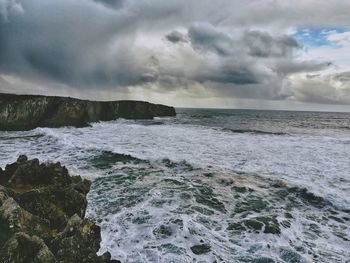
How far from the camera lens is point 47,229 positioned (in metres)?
8.23

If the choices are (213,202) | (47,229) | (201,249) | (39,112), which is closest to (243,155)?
(213,202)

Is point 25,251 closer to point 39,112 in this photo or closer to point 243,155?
point 243,155

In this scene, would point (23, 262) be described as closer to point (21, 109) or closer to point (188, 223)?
point (188, 223)

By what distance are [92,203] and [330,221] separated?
372 inches

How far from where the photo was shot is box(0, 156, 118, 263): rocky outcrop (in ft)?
21.2

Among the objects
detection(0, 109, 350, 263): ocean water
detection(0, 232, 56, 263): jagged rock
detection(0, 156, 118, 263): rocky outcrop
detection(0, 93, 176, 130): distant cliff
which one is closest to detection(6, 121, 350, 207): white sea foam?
detection(0, 109, 350, 263): ocean water

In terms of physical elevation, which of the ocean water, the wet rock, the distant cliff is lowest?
the wet rock

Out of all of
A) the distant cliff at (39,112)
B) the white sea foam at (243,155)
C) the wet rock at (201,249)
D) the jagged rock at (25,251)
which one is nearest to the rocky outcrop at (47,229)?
the jagged rock at (25,251)

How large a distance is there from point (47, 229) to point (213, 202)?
7.39m

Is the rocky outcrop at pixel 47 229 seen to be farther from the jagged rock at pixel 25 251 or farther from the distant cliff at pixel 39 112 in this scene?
the distant cliff at pixel 39 112

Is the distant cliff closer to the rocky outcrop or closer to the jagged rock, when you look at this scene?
the rocky outcrop

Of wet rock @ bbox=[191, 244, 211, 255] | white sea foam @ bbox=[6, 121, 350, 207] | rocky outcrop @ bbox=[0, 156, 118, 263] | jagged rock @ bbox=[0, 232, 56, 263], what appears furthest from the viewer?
white sea foam @ bbox=[6, 121, 350, 207]

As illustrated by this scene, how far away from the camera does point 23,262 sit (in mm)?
6266

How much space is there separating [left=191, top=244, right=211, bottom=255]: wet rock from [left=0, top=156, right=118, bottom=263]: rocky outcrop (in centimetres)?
285
